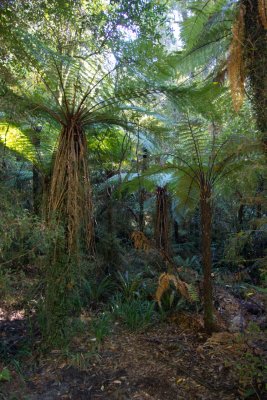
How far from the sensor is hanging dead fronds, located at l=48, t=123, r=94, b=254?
3.48 metres

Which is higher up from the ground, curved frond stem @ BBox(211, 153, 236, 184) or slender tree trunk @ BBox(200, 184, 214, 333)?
curved frond stem @ BBox(211, 153, 236, 184)

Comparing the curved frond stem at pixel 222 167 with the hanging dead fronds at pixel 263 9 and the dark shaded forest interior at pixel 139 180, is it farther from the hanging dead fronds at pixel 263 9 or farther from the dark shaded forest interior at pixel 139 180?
the hanging dead fronds at pixel 263 9

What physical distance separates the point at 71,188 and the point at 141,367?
6.17 ft

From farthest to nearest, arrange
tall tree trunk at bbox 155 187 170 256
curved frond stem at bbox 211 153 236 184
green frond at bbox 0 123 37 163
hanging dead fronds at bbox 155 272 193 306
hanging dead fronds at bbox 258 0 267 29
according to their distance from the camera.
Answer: tall tree trunk at bbox 155 187 170 256
green frond at bbox 0 123 37 163
curved frond stem at bbox 211 153 236 184
hanging dead fronds at bbox 155 272 193 306
hanging dead fronds at bbox 258 0 267 29

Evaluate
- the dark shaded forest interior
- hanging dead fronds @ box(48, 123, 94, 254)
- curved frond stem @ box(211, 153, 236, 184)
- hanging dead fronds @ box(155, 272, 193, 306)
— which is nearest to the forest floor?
the dark shaded forest interior

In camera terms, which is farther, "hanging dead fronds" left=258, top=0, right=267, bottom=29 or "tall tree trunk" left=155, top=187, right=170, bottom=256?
"tall tree trunk" left=155, top=187, right=170, bottom=256

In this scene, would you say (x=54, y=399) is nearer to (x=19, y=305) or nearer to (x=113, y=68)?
(x=19, y=305)

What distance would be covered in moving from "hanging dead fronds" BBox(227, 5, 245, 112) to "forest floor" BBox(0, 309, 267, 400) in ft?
6.15

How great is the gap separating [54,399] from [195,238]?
607cm

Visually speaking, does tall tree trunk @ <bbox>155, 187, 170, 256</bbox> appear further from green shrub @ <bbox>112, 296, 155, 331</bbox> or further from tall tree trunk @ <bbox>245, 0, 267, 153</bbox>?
tall tree trunk @ <bbox>245, 0, 267, 153</bbox>

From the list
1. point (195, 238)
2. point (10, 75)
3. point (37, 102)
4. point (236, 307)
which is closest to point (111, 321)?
point (236, 307)

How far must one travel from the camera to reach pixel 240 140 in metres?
3.36

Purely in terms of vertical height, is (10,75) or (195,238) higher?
(10,75)

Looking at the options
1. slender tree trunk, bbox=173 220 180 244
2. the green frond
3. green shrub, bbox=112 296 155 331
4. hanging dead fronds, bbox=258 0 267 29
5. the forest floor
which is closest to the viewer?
hanging dead fronds, bbox=258 0 267 29
